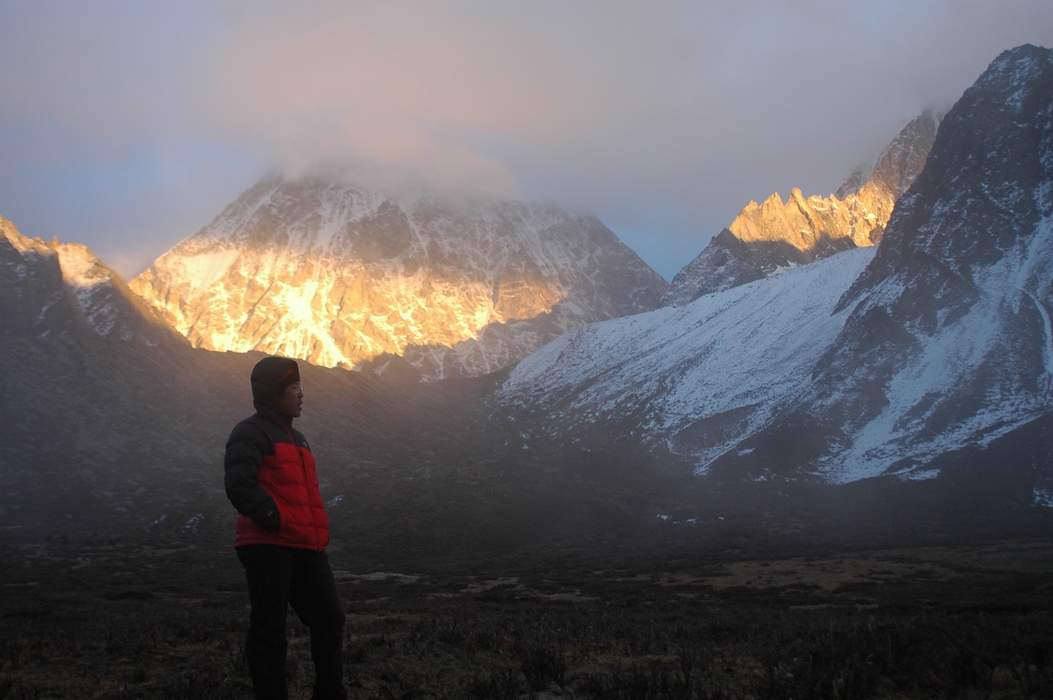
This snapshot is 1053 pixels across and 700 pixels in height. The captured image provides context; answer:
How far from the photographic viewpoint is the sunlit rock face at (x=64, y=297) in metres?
94.1

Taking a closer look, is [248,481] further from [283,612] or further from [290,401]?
[283,612]

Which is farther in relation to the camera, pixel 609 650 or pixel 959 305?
pixel 959 305

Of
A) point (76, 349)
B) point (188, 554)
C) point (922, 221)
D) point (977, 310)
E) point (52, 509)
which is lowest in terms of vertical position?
point (188, 554)

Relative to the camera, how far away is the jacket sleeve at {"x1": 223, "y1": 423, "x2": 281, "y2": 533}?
588 centimetres

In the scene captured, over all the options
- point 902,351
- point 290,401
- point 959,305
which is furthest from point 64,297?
point 959,305

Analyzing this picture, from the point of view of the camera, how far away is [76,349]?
305 ft

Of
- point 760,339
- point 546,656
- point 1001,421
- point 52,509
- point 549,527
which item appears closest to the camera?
point 546,656

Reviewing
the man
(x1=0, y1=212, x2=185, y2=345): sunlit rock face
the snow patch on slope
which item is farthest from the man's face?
(x1=0, y1=212, x2=185, y2=345): sunlit rock face

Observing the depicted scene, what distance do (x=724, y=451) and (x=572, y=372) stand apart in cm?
5359

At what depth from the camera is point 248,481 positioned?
235 inches

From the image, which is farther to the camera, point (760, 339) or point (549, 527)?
point (760, 339)

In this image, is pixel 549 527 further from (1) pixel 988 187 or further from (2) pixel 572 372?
(1) pixel 988 187

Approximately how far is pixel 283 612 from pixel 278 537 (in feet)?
2.17

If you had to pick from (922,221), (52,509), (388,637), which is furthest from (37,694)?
(922,221)
